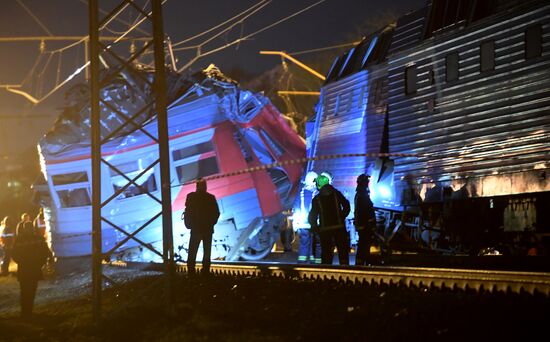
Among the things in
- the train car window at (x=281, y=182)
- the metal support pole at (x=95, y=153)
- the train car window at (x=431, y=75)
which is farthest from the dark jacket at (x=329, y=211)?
the train car window at (x=281, y=182)

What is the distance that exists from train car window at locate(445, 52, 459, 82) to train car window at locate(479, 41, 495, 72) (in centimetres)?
77

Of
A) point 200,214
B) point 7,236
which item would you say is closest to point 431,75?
point 200,214

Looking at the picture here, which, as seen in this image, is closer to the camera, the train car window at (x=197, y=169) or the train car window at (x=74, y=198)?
the train car window at (x=197, y=169)

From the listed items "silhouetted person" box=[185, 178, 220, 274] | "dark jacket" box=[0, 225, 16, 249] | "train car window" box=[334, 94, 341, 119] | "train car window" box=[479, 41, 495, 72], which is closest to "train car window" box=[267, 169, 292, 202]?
"train car window" box=[334, 94, 341, 119]

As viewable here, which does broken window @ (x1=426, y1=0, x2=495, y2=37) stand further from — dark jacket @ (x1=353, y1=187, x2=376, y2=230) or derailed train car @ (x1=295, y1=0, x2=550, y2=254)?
dark jacket @ (x1=353, y1=187, x2=376, y2=230)

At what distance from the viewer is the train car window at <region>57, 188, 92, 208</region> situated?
1677 cm

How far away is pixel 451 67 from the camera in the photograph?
46.5 ft

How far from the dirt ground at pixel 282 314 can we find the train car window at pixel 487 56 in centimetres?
742

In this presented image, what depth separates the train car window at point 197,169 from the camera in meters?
15.9

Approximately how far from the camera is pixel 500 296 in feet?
19.3

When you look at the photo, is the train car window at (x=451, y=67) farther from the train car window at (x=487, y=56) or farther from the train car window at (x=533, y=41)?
the train car window at (x=533, y=41)

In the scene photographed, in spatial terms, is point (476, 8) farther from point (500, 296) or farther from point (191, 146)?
point (500, 296)

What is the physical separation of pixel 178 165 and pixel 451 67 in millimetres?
7355

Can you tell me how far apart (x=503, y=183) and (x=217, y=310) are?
7.59 metres
